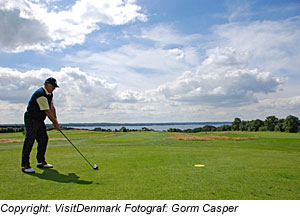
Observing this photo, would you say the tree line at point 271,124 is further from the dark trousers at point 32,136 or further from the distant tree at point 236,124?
the dark trousers at point 32,136

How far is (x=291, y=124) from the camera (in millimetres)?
A: 62438

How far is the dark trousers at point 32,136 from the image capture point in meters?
7.18

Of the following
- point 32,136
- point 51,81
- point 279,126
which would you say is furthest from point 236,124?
point 32,136

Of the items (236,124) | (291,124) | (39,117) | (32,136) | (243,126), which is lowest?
(243,126)

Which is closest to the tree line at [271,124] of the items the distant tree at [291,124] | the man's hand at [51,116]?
the distant tree at [291,124]

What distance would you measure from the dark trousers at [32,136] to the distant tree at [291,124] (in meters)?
69.8

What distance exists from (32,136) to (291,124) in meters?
70.7

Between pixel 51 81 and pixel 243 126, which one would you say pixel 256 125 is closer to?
pixel 243 126

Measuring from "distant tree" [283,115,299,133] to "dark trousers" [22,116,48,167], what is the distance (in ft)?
229

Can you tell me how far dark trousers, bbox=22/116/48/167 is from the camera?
23.6ft

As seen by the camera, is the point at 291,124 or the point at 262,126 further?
the point at 262,126

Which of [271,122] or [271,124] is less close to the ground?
[271,122]

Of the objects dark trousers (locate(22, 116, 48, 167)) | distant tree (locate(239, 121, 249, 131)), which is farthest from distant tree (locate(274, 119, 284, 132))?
dark trousers (locate(22, 116, 48, 167))

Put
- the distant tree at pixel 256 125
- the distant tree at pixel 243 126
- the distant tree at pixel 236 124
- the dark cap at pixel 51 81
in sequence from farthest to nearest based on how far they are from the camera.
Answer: the distant tree at pixel 236 124
the distant tree at pixel 243 126
the distant tree at pixel 256 125
the dark cap at pixel 51 81
